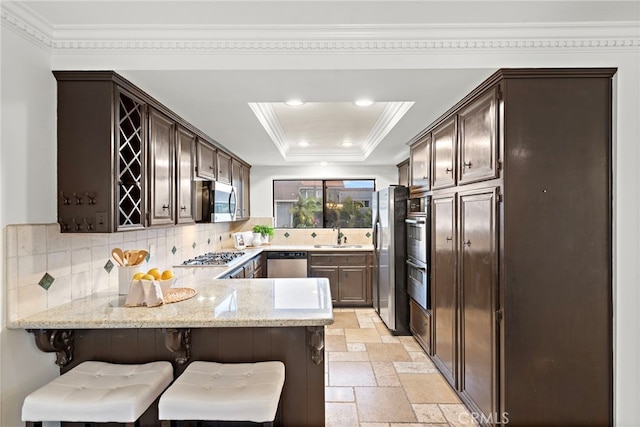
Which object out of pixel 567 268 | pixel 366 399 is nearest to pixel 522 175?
pixel 567 268

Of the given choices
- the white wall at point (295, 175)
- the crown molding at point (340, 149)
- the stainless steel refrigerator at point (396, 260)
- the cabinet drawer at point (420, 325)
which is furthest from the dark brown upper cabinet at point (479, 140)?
the white wall at point (295, 175)

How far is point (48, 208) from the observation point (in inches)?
74.0

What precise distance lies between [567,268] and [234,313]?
1.83 meters

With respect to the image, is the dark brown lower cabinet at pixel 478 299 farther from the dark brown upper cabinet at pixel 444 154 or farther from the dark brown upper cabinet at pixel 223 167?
the dark brown upper cabinet at pixel 223 167

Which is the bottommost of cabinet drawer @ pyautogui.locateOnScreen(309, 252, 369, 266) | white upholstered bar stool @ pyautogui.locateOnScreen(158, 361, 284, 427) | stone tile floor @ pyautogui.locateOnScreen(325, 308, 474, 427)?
stone tile floor @ pyautogui.locateOnScreen(325, 308, 474, 427)

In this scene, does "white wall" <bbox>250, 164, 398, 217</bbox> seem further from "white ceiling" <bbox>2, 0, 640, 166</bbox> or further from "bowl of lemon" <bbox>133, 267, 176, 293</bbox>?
"bowl of lemon" <bbox>133, 267, 176, 293</bbox>

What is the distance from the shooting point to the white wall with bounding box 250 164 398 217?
577 centimetres

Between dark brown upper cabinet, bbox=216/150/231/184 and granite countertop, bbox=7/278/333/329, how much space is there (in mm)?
1924

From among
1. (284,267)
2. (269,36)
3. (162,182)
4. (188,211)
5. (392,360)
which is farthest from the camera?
(284,267)

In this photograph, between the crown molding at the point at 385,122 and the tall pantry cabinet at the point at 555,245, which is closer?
the tall pantry cabinet at the point at 555,245

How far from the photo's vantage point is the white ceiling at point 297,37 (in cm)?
167

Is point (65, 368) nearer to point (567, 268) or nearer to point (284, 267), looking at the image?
point (567, 268)

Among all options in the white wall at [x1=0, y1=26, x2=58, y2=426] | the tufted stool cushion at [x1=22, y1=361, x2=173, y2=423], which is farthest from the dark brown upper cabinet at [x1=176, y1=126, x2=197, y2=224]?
the tufted stool cushion at [x1=22, y1=361, x2=173, y2=423]

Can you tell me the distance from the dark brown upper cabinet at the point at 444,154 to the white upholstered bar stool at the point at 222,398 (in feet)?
6.27
